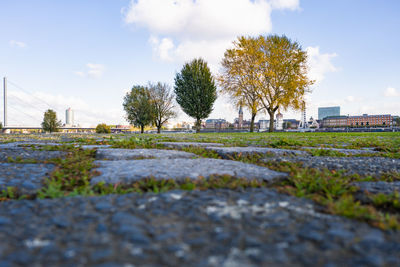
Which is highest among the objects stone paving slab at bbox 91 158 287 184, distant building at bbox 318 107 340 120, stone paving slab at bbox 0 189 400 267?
distant building at bbox 318 107 340 120

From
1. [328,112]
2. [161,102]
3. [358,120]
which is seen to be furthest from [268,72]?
[328,112]

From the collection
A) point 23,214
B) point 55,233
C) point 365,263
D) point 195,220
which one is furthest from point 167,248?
point 23,214

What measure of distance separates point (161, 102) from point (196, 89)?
Result: 10.7 meters

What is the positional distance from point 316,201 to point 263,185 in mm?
321

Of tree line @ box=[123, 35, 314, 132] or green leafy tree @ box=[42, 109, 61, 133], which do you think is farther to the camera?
green leafy tree @ box=[42, 109, 61, 133]

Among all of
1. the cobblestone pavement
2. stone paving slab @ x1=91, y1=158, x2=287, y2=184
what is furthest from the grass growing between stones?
stone paving slab @ x1=91, y1=158, x2=287, y2=184

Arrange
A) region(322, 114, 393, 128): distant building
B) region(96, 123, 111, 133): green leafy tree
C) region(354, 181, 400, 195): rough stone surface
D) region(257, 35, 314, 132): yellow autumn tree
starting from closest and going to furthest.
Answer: region(354, 181, 400, 195): rough stone surface < region(257, 35, 314, 132): yellow autumn tree < region(96, 123, 111, 133): green leafy tree < region(322, 114, 393, 128): distant building

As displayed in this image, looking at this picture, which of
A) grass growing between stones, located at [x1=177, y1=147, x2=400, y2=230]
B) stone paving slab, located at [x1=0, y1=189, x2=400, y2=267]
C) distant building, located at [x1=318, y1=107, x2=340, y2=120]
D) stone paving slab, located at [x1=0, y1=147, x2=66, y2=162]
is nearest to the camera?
stone paving slab, located at [x1=0, y1=189, x2=400, y2=267]

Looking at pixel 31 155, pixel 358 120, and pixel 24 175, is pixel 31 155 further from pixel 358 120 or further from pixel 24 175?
pixel 358 120

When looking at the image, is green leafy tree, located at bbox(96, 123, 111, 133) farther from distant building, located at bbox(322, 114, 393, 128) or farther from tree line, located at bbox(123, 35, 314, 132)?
distant building, located at bbox(322, 114, 393, 128)

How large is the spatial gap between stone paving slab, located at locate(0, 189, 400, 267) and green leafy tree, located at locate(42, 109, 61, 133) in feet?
114

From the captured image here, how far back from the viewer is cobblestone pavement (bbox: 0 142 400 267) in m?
0.62

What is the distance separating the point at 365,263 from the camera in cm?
61

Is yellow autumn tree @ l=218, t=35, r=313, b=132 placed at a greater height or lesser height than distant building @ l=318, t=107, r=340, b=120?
lesser
